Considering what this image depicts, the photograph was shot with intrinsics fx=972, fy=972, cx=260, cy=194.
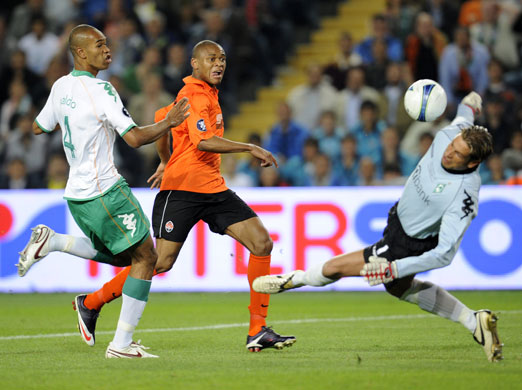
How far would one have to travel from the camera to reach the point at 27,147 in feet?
49.6

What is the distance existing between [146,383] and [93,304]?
5.66ft

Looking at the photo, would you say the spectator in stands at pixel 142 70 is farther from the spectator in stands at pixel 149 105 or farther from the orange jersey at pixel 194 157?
the orange jersey at pixel 194 157

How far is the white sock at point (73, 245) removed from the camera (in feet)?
23.3

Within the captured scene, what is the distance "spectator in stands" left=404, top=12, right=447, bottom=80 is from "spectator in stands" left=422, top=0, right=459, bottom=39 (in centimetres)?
103

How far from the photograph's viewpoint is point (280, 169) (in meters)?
13.9

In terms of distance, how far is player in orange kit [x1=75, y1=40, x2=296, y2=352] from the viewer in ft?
24.0

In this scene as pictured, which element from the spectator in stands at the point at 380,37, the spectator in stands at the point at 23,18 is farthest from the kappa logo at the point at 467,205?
the spectator in stands at the point at 23,18

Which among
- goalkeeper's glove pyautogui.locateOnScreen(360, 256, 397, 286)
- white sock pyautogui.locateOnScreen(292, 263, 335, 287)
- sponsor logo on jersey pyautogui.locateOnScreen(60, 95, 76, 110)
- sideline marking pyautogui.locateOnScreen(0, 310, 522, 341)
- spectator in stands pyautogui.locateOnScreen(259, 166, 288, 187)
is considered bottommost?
sideline marking pyautogui.locateOnScreen(0, 310, 522, 341)

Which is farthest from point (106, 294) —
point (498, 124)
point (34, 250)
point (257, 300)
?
point (498, 124)

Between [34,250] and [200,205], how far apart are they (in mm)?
1299

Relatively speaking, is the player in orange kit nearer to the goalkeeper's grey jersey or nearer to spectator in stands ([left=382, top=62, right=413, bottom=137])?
the goalkeeper's grey jersey

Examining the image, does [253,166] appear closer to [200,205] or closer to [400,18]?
[400,18]

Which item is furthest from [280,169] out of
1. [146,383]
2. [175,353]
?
[146,383]

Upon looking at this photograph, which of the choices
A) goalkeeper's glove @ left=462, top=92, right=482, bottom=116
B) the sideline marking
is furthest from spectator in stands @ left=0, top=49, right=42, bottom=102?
goalkeeper's glove @ left=462, top=92, right=482, bottom=116
